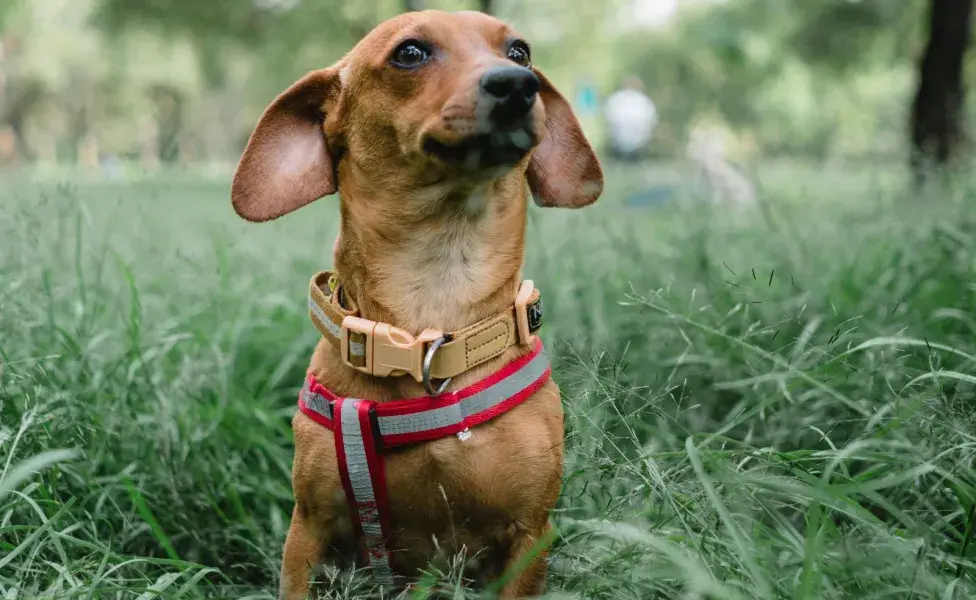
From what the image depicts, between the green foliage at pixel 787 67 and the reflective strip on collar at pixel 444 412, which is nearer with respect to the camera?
the reflective strip on collar at pixel 444 412

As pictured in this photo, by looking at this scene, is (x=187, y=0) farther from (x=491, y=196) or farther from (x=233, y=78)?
(x=491, y=196)

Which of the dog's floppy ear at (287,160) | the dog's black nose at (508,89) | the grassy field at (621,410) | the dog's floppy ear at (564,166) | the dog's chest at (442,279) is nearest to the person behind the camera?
the grassy field at (621,410)

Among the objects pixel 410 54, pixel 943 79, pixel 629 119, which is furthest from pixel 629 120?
pixel 410 54

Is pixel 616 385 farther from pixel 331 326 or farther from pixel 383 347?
pixel 331 326

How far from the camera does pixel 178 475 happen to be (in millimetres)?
2551

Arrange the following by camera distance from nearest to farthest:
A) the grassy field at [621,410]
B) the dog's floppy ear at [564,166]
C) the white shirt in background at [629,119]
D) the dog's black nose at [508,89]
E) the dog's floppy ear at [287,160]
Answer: the grassy field at [621,410], the dog's black nose at [508,89], the dog's floppy ear at [287,160], the dog's floppy ear at [564,166], the white shirt in background at [629,119]

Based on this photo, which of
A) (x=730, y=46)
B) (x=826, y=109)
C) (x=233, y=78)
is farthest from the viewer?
(x=826, y=109)

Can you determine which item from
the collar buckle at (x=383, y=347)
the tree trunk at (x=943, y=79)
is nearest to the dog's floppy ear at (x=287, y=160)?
the collar buckle at (x=383, y=347)

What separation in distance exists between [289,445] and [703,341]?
60.0 inches

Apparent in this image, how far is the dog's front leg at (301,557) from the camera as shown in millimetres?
2006

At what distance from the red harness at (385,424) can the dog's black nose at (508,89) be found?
584 mm

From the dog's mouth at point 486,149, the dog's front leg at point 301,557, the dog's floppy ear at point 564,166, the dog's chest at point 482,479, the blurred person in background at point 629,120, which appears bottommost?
the blurred person in background at point 629,120

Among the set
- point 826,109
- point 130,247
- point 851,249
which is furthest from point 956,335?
point 826,109

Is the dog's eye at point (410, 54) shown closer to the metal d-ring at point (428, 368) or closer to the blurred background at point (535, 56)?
the metal d-ring at point (428, 368)
